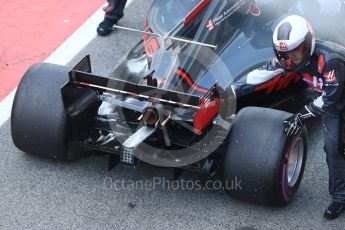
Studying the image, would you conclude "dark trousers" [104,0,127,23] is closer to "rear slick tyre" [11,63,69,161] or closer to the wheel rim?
"rear slick tyre" [11,63,69,161]

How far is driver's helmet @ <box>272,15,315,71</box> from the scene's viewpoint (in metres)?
5.36

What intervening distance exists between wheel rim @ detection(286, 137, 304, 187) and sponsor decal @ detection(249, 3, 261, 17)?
4.61 feet

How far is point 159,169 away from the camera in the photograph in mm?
6227

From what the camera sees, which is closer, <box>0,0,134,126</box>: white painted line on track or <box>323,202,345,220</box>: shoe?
<box>323,202,345,220</box>: shoe

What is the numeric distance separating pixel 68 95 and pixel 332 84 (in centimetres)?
203

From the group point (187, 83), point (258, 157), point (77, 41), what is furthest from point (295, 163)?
point (77, 41)

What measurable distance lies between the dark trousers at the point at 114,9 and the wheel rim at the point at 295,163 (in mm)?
3353

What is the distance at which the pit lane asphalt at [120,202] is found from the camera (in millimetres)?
5695

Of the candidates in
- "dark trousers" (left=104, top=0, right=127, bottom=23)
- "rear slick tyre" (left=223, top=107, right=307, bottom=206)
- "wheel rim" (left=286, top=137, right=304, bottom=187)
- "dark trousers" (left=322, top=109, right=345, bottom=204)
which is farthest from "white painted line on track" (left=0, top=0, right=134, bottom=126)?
"dark trousers" (left=322, top=109, right=345, bottom=204)

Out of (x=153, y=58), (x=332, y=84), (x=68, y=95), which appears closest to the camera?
(x=332, y=84)

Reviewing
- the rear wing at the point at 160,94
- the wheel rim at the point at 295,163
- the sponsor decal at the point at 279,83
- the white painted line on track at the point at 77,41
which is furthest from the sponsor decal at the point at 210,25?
the white painted line on track at the point at 77,41

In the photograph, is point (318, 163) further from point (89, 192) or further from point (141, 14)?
point (141, 14)

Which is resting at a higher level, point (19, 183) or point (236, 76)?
point (236, 76)

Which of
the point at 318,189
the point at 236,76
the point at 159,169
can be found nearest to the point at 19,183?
the point at 159,169
